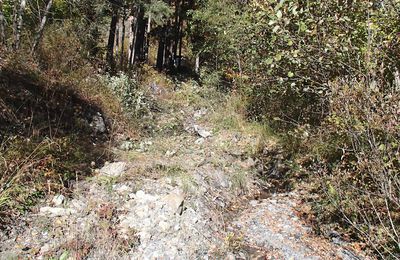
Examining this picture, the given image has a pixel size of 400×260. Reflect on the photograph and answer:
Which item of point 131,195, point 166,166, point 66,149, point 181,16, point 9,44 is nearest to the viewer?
point 131,195

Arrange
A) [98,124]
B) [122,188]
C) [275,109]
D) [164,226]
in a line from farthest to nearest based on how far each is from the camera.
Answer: [275,109] → [98,124] → [122,188] → [164,226]

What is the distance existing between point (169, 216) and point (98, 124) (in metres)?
3.42

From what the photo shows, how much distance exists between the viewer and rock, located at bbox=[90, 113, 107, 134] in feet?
22.9

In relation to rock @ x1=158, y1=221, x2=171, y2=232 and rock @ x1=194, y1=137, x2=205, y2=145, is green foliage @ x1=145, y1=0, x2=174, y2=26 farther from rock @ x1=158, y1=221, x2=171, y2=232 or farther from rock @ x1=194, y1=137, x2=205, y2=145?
rock @ x1=158, y1=221, x2=171, y2=232

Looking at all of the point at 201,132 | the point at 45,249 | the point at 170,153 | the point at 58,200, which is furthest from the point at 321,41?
the point at 201,132

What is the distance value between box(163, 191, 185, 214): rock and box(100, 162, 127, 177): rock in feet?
3.49

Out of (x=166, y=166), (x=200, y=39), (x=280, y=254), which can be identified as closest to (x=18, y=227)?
(x=166, y=166)

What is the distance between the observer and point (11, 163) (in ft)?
14.5

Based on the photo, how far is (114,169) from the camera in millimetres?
5422

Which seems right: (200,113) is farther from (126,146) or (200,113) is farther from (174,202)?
(174,202)

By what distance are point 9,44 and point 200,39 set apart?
37.5 feet

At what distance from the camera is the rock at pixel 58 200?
14.3 feet

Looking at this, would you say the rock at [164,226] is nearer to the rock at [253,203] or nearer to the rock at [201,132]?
the rock at [253,203]

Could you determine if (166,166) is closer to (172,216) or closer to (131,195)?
(131,195)
